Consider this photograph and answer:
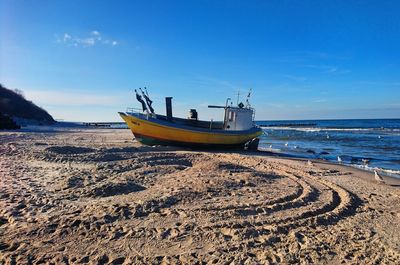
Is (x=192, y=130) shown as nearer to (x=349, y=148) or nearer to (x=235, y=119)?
(x=235, y=119)

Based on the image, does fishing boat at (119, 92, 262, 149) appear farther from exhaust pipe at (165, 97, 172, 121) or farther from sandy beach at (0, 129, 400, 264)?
sandy beach at (0, 129, 400, 264)

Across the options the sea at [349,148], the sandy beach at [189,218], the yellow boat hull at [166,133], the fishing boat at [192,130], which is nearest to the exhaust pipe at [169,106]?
the fishing boat at [192,130]

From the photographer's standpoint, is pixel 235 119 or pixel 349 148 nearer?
pixel 235 119

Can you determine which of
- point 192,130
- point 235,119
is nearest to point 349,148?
point 235,119

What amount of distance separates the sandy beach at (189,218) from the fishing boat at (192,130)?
927 centimetres

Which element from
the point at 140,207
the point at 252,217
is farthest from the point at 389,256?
the point at 140,207

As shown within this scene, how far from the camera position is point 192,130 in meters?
19.0

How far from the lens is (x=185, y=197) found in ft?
22.0

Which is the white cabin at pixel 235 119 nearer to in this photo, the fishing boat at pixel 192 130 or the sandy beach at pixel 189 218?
the fishing boat at pixel 192 130

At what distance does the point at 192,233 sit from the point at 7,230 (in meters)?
2.93

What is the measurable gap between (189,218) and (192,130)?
1362 centimetres

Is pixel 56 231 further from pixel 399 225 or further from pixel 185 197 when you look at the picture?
pixel 399 225

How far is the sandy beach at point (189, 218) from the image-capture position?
4.20 metres

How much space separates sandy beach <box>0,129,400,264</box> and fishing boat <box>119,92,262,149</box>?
9.27 metres
